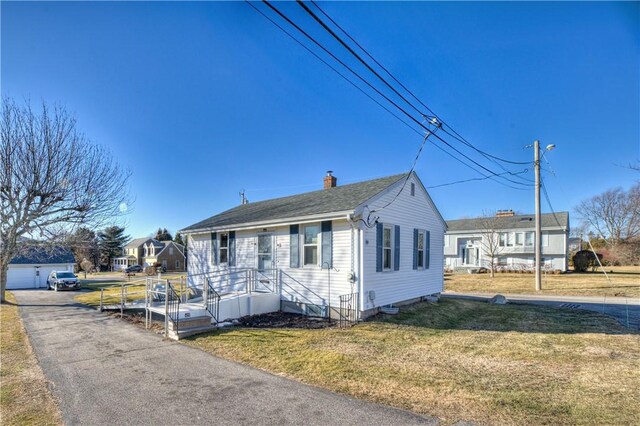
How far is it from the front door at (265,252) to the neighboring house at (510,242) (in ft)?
77.0

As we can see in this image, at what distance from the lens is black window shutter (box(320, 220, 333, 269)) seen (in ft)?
35.1

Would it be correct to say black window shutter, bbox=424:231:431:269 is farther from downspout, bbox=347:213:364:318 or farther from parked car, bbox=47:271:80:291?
parked car, bbox=47:271:80:291

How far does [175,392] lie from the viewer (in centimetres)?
515

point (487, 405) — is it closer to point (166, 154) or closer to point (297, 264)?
point (297, 264)

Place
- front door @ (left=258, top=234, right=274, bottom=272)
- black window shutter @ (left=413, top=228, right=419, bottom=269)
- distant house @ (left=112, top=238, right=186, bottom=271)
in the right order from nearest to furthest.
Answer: front door @ (left=258, top=234, right=274, bottom=272)
black window shutter @ (left=413, top=228, right=419, bottom=269)
distant house @ (left=112, top=238, right=186, bottom=271)

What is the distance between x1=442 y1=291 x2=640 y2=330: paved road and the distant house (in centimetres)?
5125

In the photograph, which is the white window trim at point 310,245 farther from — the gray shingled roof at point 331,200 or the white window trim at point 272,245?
the white window trim at point 272,245

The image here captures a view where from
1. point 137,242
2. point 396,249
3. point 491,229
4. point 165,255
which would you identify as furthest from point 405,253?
point 137,242

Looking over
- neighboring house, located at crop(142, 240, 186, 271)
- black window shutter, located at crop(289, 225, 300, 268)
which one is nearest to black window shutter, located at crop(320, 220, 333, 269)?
black window shutter, located at crop(289, 225, 300, 268)

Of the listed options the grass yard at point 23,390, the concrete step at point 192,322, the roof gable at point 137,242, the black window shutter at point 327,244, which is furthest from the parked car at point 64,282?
the roof gable at point 137,242

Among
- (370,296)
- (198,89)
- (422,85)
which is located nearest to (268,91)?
(198,89)

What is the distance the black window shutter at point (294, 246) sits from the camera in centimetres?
1159

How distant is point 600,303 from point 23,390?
19683 mm

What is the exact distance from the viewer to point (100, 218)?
59.0ft
